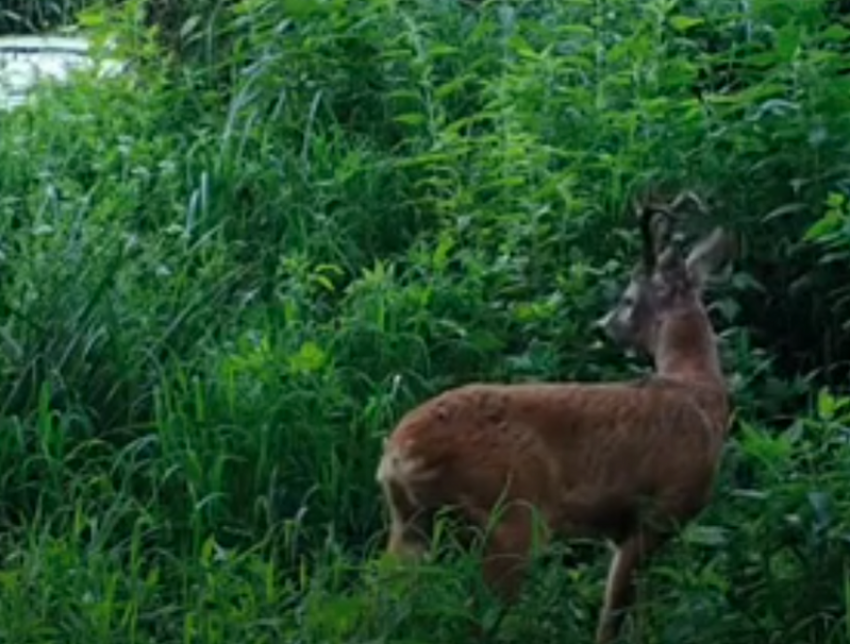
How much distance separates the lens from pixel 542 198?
898 cm

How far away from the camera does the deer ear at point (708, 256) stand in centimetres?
765

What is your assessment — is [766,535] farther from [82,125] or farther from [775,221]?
[82,125]

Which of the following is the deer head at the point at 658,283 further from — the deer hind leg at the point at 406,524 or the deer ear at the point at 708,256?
the deer hind leg at the point at 406,524

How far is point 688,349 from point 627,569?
2.29 feet

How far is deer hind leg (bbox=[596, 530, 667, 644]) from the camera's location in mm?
7035

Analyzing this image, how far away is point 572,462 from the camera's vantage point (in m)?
7.02

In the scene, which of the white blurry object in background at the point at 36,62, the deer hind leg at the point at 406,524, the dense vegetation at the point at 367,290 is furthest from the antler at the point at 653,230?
the white blurry object in background at the point at 36,62

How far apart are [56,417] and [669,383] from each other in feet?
6.06

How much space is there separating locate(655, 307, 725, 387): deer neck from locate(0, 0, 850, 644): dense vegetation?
219mm

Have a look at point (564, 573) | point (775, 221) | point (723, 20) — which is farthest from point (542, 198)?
point (564, 573)

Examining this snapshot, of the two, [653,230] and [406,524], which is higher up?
[653,230]

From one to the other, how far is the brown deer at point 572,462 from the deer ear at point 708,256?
192mm

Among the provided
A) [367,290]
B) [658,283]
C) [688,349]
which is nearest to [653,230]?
[658,283]

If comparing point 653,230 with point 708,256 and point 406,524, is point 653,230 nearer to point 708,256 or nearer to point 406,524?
point 708,256
